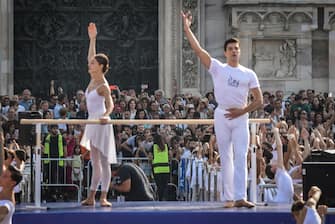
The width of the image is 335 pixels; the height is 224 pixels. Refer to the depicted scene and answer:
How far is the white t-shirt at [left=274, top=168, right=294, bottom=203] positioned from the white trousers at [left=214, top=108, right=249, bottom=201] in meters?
1.04

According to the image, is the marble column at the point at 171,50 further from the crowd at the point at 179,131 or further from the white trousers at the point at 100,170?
the white trousers at the point at 100,170

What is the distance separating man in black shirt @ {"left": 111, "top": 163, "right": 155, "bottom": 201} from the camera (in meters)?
16.0

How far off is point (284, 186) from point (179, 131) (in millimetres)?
8238

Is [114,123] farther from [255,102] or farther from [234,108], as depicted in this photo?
[255,102]

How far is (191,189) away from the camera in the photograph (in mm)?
21500

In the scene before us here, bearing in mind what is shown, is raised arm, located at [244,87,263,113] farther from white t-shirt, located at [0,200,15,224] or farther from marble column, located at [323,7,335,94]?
marble column, located at [323,7,335,94]

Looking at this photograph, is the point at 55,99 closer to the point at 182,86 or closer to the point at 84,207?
the point at 182,86

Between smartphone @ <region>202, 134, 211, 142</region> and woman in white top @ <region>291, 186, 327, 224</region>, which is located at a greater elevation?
smartphone @ <region>202, 134, 211, 142</region>

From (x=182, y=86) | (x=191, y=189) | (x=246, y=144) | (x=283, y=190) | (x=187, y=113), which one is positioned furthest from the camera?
(x=182, y=86)

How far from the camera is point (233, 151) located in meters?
15.3

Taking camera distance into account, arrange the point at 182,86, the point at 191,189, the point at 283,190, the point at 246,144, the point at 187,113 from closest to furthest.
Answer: the point at 246,144 → the point at 283,190 → the point at 191,189 → the point at 187,113 → the point at 182,86

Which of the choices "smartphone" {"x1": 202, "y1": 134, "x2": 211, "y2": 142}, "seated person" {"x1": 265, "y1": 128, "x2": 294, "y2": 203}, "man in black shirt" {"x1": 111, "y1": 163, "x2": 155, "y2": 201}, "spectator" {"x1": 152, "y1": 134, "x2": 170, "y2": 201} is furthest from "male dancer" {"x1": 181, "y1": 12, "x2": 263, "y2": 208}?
"smartphone" {"x1": 202, "y1": 134, "x2": 211, "y2": 142}

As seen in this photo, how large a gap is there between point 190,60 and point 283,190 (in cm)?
1314

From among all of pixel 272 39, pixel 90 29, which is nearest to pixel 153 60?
pixel 272 39
